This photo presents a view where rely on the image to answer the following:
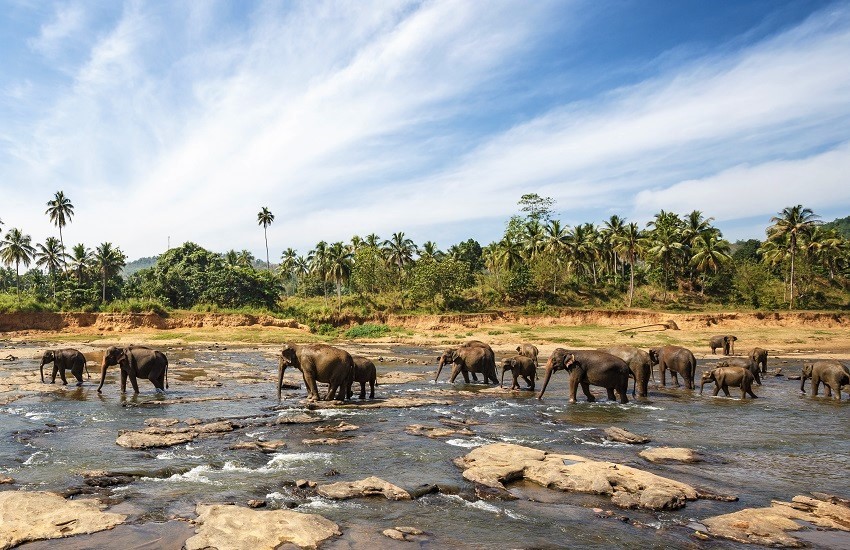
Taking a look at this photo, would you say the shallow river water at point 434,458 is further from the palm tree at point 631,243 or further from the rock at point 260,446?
Answer: the palm tree at point 631,243

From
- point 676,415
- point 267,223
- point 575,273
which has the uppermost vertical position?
point 267,223

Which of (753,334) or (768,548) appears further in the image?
(753,334)

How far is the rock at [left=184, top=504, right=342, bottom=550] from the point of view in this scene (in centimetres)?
863

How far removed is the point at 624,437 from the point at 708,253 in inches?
2754

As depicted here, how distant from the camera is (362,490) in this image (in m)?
11.3

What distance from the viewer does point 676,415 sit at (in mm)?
20141

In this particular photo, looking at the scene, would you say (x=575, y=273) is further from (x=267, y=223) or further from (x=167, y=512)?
(x=167, y=512)

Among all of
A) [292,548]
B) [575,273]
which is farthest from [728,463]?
[575,273]

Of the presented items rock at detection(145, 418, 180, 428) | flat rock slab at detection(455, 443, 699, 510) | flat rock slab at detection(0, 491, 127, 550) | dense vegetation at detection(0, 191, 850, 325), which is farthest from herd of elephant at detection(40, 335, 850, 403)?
dense vegetation at detection(0, 191, 850, 325)

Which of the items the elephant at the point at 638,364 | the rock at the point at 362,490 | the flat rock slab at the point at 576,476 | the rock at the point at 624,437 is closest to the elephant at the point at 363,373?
the flat rock slab at the point at 576,476

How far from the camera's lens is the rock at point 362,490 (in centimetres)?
1107

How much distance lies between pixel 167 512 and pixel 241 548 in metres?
2.56

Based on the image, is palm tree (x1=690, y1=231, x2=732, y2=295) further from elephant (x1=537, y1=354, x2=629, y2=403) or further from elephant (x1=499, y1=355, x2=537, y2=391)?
elephant (x1=537, y1=354, x2=629, y2=403)

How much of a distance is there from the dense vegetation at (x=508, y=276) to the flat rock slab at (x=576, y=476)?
204 ft
